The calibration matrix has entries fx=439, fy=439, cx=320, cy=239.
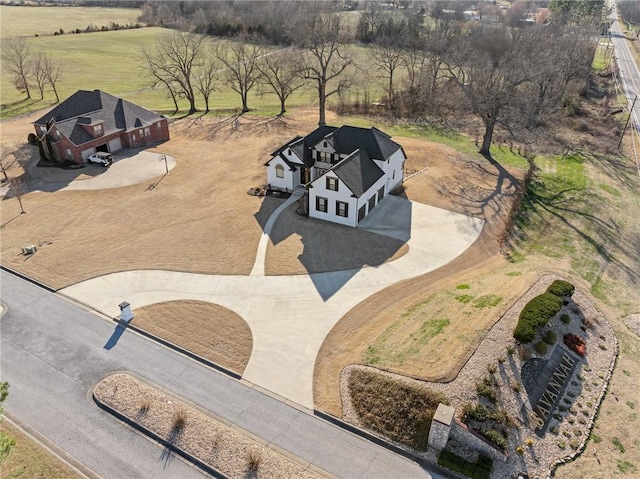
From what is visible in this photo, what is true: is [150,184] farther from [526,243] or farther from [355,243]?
[526,243]

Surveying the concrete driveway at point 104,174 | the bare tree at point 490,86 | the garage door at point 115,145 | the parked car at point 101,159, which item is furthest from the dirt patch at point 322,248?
the garage door at point 115,145

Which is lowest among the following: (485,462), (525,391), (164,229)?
(485,462)

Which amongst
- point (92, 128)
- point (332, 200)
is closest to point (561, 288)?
point (332, 200)

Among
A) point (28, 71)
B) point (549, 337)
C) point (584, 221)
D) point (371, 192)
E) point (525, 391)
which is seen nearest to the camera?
point (525, 391)

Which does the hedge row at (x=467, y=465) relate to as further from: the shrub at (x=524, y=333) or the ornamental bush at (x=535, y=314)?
the ornamental bush at (x=535, y=314)

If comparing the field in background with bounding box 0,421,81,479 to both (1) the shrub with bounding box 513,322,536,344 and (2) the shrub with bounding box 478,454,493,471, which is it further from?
(1) the shrub with bounding box 513,322,536,344

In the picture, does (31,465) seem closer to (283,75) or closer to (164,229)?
(164,229)

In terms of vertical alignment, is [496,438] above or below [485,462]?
above

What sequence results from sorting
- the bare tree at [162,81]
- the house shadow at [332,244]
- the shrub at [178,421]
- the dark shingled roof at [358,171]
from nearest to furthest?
1. the shrub at [178,421]
2. the house shadow at [332,244]
3. the dark shingled roof at [358,171]
4. the bare tree at [162,81]
